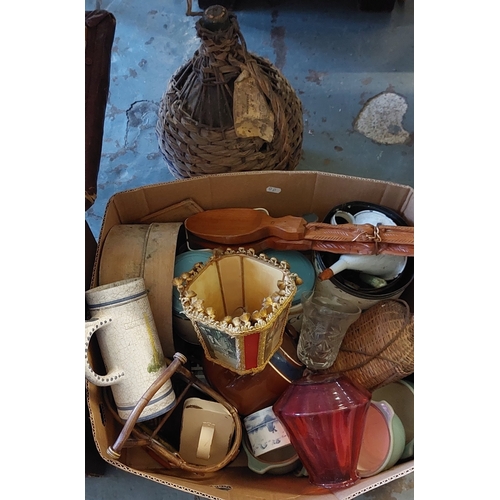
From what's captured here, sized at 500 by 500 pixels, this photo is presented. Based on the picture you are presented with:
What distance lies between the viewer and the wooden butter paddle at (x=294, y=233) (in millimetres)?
892

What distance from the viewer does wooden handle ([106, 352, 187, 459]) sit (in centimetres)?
74

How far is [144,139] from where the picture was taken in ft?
4.52

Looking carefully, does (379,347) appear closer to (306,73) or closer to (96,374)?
(96,374)

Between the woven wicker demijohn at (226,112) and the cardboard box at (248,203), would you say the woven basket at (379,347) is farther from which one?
the woven wicker demijohn at (226,112)

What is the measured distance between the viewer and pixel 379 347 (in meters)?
0.91

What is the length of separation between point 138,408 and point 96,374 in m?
0.08

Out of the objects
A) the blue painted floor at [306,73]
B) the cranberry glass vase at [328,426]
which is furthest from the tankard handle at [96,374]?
the blue painted floor at [306,73]

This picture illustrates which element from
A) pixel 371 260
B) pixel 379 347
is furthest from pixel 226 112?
pixel 379 347

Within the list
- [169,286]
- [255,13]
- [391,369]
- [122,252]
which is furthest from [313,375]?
[255,13]

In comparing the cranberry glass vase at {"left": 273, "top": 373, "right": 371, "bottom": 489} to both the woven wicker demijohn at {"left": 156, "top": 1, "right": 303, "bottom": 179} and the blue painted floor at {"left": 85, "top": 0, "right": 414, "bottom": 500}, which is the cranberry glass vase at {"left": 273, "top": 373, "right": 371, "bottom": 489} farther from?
the blue painted floor at {"left": 85, "top": 0, "right": 414, "bottom": 500}

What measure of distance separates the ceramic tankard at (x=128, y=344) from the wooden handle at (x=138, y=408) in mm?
36
